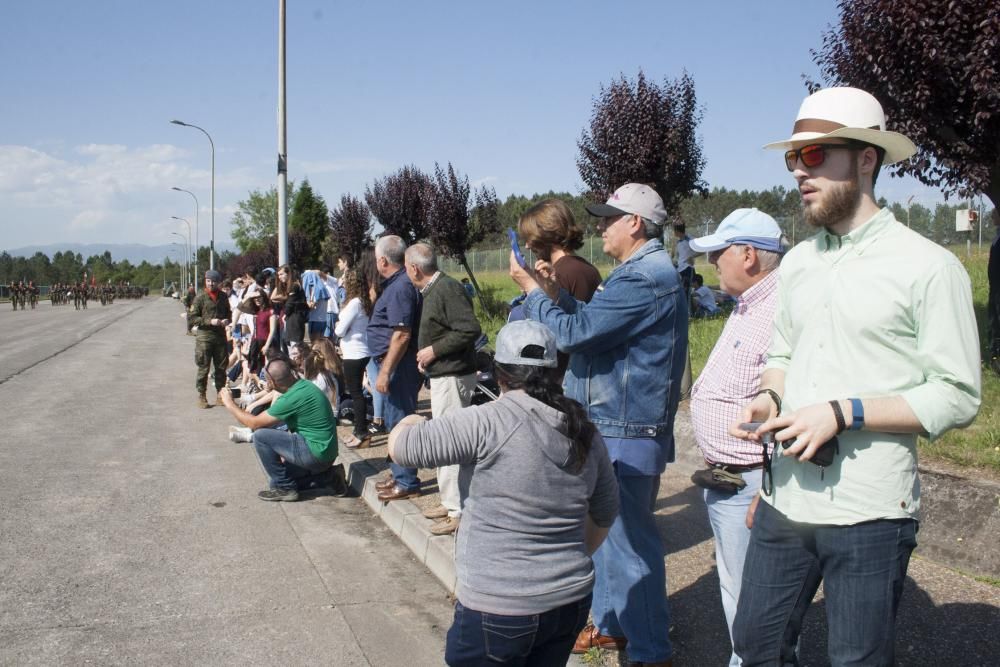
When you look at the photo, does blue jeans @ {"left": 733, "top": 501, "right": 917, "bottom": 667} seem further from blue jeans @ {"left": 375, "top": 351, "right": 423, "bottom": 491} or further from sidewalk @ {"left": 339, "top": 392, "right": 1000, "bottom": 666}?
blue jeans @ {"left": 375, "top": 351, "right": 423, "bottom": 491}

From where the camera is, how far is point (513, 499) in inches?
109

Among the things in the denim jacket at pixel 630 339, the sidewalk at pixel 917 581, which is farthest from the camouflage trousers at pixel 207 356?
the denim jacket at pixel 630 339

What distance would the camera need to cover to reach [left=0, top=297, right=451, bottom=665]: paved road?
432 cm

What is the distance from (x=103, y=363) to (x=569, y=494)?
18202 millimetres

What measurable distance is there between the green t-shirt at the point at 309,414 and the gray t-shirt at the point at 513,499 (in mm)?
4444

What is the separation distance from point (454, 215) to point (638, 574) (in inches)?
814

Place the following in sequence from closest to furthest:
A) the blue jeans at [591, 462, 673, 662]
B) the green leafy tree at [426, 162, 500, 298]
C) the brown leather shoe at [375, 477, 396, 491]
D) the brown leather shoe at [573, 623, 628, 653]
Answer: the blue jeans at [591, 462, 673, 662] → the brown leather shoe at [573, 623, 628, 653] → the brown leather shoe at [375, 477, 396, 491] → the green leafy tree at [426, 162, 500, 298]

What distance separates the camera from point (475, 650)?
2.72 meters

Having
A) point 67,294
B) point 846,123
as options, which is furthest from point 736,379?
point 67,294

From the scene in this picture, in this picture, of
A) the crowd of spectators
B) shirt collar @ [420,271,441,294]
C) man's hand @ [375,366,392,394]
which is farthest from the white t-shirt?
the crowd of spectators

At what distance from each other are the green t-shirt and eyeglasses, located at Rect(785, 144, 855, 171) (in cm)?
538

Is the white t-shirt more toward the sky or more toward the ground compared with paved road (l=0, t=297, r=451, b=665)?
more toward the sky

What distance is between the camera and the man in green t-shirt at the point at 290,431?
708 centimetres

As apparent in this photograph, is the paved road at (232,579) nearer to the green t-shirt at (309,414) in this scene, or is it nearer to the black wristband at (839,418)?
the green t-shirt at (309,414)
